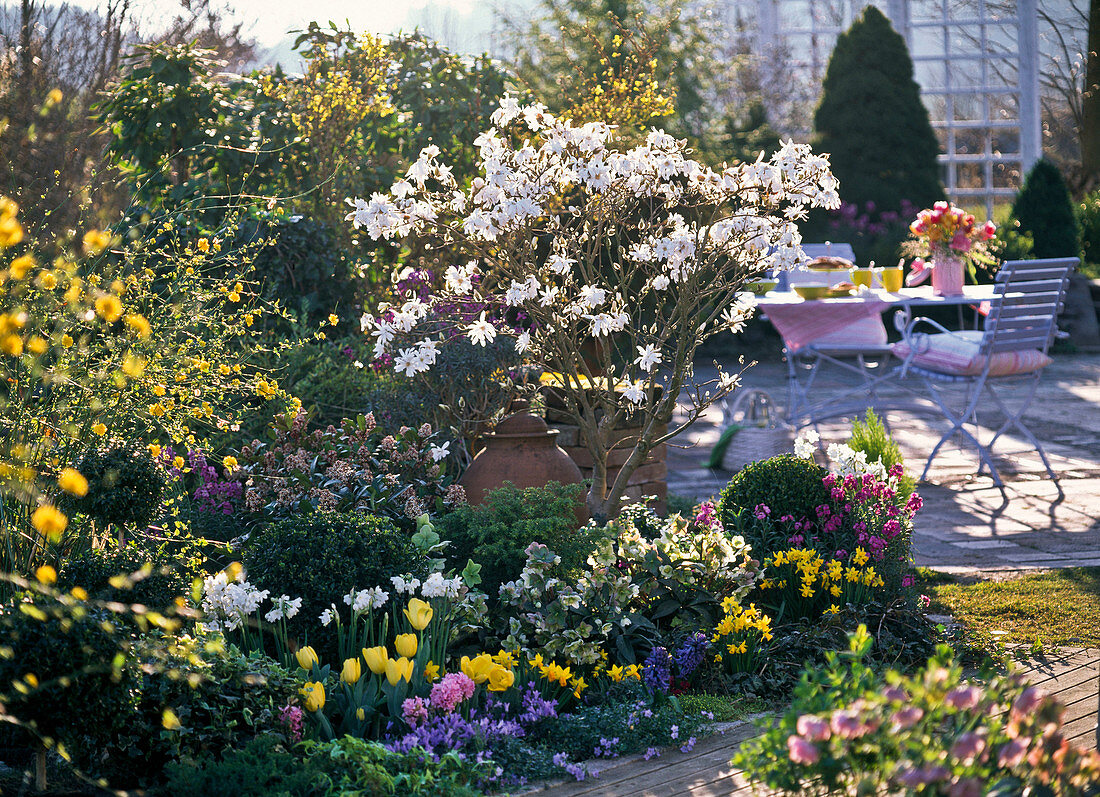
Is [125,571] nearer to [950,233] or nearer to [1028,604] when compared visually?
[1028,604]

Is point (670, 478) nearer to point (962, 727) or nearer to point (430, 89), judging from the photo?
point (430, 89)

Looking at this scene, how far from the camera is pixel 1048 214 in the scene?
1173 cm

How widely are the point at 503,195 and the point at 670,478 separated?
3.01 meters

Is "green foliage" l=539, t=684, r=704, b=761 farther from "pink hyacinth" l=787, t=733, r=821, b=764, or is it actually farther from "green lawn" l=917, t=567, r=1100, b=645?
"green lawn" l=917, t=567, r=1100, b=645

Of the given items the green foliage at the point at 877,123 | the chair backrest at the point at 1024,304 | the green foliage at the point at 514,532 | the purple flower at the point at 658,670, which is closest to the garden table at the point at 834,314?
the chair backrest at the point at 1024,304

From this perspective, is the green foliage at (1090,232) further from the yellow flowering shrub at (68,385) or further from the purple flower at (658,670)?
the yellow flowering shrub at (68,385)

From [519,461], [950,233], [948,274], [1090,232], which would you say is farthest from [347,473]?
[1090,232]

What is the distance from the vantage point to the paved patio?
433 cm

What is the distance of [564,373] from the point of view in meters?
3.85

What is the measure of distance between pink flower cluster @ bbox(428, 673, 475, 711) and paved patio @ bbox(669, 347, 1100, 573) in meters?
1.33

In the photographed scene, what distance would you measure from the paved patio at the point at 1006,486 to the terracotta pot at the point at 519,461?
530 mm

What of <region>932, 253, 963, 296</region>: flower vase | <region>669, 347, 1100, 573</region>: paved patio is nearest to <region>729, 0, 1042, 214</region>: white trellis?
<region>669, 347, 1100, 573</region>: paved patio

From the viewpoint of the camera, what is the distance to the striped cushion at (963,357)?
18.0ft

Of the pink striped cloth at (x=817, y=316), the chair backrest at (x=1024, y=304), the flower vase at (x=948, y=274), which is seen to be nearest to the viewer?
the chair backrest at (x=1024, y=304)
